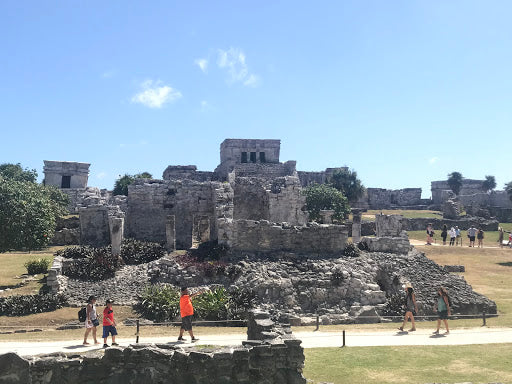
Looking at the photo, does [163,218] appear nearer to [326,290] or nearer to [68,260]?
[68,260]

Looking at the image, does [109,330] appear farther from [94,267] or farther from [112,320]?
[94,267]

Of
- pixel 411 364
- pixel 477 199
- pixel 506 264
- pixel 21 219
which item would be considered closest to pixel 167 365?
pixel 411 364

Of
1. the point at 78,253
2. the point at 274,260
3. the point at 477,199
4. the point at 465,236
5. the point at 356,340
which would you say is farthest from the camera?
the point at 477,199

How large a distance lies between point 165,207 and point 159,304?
11540mm

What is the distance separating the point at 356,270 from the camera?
2303cm

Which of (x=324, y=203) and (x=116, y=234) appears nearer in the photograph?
(x=116, y=234)

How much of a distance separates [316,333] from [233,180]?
974 inches

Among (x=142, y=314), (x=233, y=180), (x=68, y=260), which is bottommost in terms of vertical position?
(x=142, y=314)

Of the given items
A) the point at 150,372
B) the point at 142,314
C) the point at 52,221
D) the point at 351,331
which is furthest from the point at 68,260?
the point at 150,372

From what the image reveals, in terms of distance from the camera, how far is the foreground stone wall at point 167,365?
30.8 feet

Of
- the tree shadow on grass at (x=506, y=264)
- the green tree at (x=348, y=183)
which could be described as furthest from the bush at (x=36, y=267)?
the green tree at (x=348, y=183)

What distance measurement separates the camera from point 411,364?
12125 millimetres

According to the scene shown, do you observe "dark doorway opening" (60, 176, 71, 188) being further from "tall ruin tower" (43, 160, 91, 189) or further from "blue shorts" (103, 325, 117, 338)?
"blue shorts" (103, 325, 117, 338)

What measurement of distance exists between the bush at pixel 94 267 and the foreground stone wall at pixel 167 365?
44.4 feet
